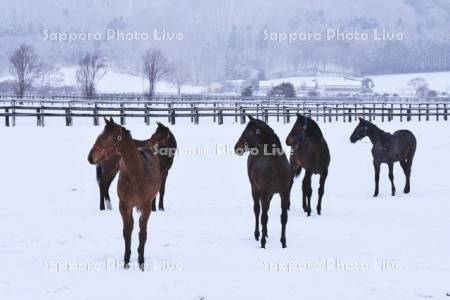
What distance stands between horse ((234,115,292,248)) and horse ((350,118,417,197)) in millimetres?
5293

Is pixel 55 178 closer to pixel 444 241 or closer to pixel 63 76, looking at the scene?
pixel 444 241

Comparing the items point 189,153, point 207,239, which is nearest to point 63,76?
point 189,153

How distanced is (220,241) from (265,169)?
123 cm

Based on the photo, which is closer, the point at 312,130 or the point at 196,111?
the point at 312,130

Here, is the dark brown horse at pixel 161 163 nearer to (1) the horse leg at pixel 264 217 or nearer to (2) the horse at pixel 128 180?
(1) the horse leg at pixel 264 217

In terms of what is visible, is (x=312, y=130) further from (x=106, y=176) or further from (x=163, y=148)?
(x=106, y=176)

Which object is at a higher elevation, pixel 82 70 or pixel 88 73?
pixel 82 70

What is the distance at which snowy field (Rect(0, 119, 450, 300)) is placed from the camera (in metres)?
6.33

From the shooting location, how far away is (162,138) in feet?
36.6

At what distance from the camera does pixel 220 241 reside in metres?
8.64

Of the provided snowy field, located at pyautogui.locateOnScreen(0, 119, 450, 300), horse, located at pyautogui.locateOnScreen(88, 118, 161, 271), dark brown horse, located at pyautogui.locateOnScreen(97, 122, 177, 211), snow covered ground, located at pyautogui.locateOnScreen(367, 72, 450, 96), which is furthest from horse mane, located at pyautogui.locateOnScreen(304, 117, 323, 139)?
snow covered ground, located at pyautogui.locateOnScreen(367, 72, 450, 96)

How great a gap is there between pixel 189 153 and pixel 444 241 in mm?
12000

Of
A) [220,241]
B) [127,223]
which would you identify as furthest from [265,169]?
[127,223]

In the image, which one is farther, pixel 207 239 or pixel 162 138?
pixel 162 138
